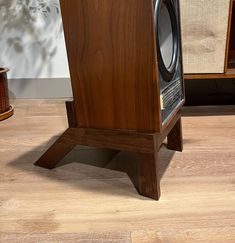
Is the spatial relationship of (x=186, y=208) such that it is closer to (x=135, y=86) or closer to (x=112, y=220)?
(x=112, y=220)

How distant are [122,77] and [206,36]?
0.70 metres

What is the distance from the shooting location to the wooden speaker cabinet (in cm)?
82

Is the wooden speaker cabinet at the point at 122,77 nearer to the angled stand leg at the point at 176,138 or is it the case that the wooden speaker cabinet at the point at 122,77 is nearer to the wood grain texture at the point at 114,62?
the wood grain texture at the point at 114,62

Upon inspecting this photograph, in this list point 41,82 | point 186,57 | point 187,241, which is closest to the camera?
point 187,241

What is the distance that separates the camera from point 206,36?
4.63ft

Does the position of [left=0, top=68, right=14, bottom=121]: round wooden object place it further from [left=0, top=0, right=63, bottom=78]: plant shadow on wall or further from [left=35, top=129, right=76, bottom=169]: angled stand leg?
[left=35, top=129, right=76, bottom=169]: angled stand leg

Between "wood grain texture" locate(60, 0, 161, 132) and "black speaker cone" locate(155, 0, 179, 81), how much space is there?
0.33ft

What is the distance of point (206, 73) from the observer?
58.2 inches

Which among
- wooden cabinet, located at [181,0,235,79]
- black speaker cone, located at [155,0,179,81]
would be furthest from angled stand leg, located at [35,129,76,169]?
wooden cabinet, located at [181,0,235,79]

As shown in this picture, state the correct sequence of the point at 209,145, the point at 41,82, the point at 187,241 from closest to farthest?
the point at 187,241
the point at 209,145
the point at 41,82

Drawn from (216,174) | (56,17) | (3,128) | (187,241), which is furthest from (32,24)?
(187,241)

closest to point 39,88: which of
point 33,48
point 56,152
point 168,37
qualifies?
point 33,48

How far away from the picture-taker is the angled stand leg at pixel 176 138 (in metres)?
1.19

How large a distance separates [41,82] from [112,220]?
1.23m
